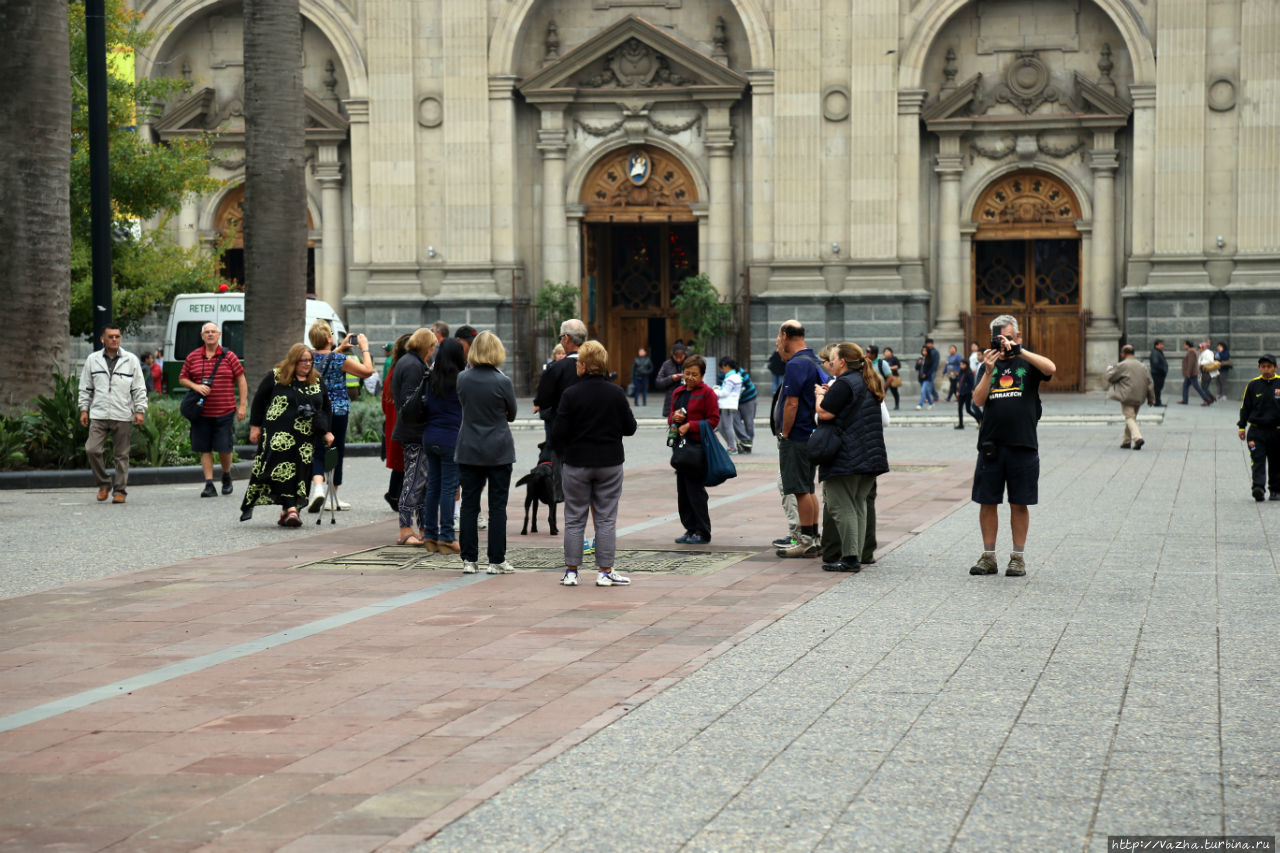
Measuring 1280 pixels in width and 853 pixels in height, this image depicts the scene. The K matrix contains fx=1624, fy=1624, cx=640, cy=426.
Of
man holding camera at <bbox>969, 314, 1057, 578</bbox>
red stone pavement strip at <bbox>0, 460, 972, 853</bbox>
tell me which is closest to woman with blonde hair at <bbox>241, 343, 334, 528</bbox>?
red stone pavement strip at <bbox>0, 460, 972, 853</bbox>

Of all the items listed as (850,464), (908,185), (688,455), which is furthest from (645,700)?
(908,185)

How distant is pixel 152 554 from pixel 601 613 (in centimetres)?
462

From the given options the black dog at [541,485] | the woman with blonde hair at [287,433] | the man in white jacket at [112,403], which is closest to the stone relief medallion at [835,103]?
the man in white jacket at [112,403]

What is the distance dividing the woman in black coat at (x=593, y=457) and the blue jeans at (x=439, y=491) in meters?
1.74

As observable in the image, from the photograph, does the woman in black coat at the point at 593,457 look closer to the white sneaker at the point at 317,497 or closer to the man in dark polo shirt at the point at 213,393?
the white sneaker at the point at 317,497

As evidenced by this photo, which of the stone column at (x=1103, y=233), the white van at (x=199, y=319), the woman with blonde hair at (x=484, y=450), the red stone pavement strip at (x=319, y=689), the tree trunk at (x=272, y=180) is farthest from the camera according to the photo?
the stone column at (x=1103, y=233)

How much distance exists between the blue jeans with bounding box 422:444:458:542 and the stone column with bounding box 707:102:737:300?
2561 centimetres

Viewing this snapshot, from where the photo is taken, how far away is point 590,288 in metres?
39.2

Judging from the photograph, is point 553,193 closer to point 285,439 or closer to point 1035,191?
point 1035,191

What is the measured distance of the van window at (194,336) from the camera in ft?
96.7

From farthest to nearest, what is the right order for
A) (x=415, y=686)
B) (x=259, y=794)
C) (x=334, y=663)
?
(x=334, y=663) → (x=415, y=686) → (x=259, y=794)

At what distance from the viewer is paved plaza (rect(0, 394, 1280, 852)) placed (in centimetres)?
549

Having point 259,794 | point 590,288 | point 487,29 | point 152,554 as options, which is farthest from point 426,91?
point 259,794

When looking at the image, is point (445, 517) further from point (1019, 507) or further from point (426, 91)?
point (426, 91)
